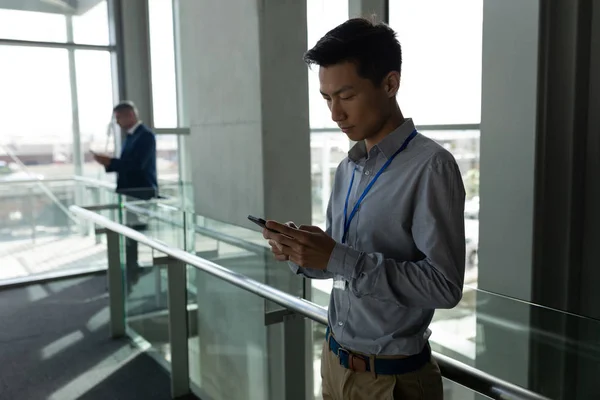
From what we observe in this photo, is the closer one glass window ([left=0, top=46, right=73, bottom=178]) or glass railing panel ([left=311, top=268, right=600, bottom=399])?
glass railing panel ([left=311, top=268, right=600, bottom=399])

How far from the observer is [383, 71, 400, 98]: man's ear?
4.05 feet

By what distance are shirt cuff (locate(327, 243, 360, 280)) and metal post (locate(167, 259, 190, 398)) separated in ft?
8.63

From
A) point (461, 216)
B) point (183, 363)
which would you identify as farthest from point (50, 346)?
point (461, 216)

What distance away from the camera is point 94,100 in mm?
7375

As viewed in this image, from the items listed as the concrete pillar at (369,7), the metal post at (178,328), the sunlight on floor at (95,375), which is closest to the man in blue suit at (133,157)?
the sunlight on floor at (95,375)

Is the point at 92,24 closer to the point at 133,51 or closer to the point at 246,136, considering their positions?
the point at 133,51

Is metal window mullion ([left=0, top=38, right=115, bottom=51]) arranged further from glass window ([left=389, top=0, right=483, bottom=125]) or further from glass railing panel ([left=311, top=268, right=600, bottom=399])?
glass railing panel ([left=311, top=268, right=600, bottom=399])

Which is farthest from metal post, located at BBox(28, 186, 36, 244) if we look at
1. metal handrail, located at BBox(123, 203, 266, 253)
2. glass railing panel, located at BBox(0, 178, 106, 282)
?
metal handrail, located at BBox(123, 203, 266, 253)

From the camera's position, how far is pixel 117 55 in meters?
7.34

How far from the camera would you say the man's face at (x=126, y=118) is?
555 cm

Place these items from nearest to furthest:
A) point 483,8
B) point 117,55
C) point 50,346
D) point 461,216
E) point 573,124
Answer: point 461,216 → point 573,124 → point 483,8 → point 50,346 → point 117,55

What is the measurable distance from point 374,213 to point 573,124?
66.2 inches

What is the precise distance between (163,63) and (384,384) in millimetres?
7444

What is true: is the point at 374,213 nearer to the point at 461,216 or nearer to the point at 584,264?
the point at 461,216
